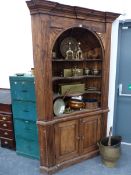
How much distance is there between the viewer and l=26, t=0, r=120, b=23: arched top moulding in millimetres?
1967

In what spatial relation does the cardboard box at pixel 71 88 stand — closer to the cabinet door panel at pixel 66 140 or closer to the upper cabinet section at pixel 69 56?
the upper cabinet section at pixel 69 56

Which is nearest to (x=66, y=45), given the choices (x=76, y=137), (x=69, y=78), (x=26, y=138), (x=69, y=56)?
(x=69, y=56)

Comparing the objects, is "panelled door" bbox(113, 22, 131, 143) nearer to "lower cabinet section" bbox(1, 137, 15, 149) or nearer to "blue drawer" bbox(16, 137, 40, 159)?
"blue drawer" bbox(16, 137, 40, 159)

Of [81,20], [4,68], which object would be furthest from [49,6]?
[4,68]

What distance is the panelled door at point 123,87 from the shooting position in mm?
2895

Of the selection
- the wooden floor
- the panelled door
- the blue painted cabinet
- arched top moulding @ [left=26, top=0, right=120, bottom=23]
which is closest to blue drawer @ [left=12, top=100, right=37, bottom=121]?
the blue painted cabinet

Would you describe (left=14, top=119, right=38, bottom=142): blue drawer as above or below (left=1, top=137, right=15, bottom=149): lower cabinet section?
above

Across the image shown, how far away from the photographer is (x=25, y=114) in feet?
8.88

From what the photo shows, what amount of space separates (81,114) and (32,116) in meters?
0.71

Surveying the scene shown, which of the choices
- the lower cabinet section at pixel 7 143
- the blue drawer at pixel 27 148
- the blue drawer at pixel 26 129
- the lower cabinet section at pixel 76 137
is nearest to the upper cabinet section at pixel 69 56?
the lower cabinet section at pixel 76 137

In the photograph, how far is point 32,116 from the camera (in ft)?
8.73

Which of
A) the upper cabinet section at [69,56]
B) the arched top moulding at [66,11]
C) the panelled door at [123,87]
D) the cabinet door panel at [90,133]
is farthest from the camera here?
the panelled door at [123,87]

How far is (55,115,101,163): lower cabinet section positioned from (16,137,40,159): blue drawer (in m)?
0.41

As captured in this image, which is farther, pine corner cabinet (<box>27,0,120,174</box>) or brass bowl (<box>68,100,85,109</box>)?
brass bowl (<box>68,100,85,109</box>)
